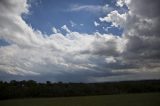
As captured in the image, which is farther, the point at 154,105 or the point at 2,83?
the point at 2,83

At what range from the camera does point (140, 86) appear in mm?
79250

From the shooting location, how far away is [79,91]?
7350 cm

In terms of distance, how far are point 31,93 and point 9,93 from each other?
5344mm

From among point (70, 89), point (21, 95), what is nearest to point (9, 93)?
point (21, 95)

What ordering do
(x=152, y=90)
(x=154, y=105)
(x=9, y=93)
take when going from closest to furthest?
1. (x=154, y=105)
2. (x=9, y=93)
3. (x=152, y=90)

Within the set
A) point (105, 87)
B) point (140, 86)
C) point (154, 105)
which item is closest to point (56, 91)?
point (105, 87)

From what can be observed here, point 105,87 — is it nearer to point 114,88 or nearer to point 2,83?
point 114,88

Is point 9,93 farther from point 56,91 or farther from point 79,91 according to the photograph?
point 79,91

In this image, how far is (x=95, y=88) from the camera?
7794cm

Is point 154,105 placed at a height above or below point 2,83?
below

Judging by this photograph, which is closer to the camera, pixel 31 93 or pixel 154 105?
pixel 154 105

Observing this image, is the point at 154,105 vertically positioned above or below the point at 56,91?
below

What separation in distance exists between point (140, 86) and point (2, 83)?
38.0 m

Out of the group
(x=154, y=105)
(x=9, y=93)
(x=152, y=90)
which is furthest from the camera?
(x=152, y=90)
